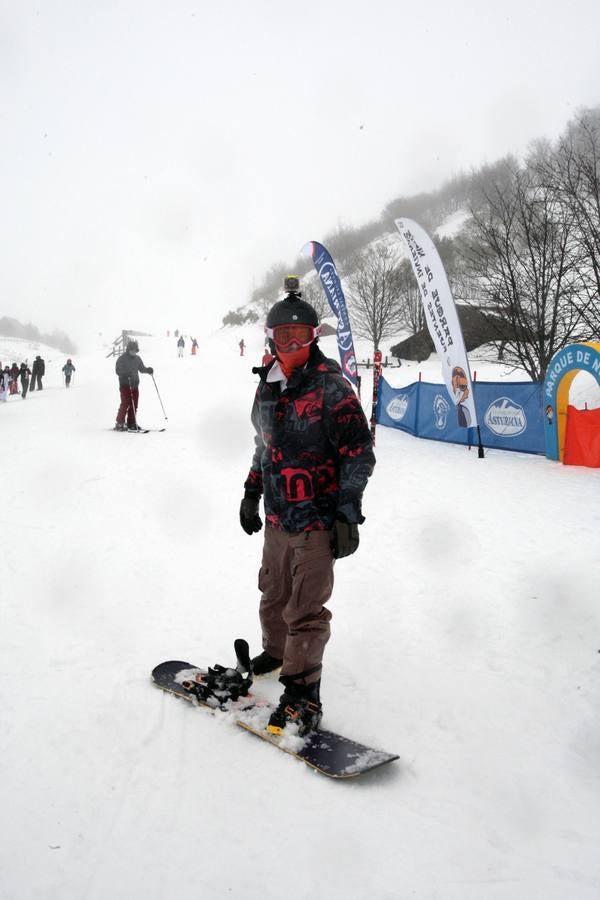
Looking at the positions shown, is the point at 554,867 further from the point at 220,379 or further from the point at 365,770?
the point at 220,379

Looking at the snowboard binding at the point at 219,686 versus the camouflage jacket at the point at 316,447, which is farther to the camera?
the snowboard binding at the point at 219,686

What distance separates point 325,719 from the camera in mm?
2906

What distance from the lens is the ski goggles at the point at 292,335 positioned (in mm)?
2820

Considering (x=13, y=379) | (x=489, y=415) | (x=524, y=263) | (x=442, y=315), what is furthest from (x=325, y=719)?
(x=13, y=379)

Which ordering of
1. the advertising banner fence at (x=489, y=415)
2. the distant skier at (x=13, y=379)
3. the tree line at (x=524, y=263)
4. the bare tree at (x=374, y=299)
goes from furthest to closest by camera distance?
1. the bare tree at (x=374, y=299)
2. the distant skier at (x=13, y=379)
3. the tree line at (x=524, y=263)
4. the advertising banner fence at (x=489, y=415)

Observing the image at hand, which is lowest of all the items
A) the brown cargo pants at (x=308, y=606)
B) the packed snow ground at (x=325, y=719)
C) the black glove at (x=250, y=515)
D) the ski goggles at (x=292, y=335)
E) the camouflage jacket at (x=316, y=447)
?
the packed snow ground at (x=325, y=719)

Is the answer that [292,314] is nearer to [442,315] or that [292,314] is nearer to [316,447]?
[316,447]

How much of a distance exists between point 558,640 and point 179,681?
254cm

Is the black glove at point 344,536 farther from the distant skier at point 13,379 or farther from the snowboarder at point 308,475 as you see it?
the distant skier at point 13,379

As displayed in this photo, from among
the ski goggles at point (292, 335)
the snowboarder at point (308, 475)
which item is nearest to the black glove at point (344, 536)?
the snowboarder at point (308, 475)

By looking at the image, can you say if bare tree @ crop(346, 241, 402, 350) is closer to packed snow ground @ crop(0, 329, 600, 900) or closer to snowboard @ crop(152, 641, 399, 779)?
packed snow ground @ crop(0, 329, 600, 900)

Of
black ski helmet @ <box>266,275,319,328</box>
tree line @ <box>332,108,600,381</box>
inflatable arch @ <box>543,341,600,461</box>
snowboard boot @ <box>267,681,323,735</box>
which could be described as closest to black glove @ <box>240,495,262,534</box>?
snowboard boot @ <box>267,681,323,735</box>

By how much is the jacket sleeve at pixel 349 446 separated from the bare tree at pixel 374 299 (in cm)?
3641

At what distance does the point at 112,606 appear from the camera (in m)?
4.22
